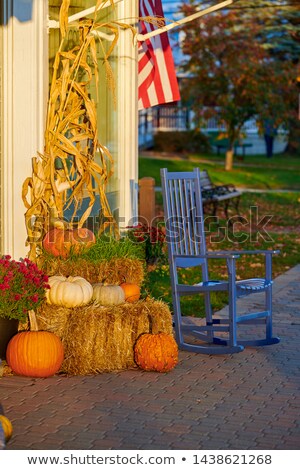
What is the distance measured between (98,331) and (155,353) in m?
0.44

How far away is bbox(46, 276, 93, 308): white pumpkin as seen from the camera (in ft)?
24.1

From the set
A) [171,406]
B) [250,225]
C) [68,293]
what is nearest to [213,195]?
[250,225]

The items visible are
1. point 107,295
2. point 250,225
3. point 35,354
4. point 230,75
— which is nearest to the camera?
point 35,354

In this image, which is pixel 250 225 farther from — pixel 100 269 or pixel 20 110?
pixel 20 110

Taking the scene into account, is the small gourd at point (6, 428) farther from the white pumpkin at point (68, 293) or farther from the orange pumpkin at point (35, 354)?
the white pumpkin at point (68, 293)

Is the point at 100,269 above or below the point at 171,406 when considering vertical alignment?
above

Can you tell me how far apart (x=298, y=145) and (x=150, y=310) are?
1318 inches

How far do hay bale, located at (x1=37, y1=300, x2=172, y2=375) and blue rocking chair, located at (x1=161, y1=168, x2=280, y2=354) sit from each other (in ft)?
2.19

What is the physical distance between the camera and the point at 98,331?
7230 mm

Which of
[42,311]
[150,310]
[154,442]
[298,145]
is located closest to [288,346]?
[150,310]

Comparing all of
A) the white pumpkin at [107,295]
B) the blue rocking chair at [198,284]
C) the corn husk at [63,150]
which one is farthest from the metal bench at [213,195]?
the white pumpkin at [107,295]

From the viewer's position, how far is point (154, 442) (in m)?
5.58

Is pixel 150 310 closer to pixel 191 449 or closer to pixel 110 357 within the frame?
pixel 110 357
